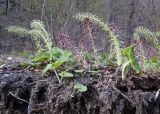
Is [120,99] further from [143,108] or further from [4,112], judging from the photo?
[4,112]

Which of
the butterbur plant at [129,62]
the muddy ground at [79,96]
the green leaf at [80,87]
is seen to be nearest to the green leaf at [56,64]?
the muddy ground at [79,96]

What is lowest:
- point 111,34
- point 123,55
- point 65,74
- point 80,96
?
point 80,96

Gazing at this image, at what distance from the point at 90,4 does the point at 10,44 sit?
10.4ft

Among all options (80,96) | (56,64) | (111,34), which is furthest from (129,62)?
(56,64)

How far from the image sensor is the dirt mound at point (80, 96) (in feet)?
6.44

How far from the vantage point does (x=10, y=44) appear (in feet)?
38.3

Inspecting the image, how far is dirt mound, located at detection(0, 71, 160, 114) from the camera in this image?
196cm

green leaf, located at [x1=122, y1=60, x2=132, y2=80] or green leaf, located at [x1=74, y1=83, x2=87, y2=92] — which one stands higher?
green leaf, located at [x1=122, y1=60, x2=132, y2=80]

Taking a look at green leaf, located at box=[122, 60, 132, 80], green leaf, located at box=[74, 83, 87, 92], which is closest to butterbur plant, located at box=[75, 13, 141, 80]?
green leaf, located at box=[122, 60, 132, 80]

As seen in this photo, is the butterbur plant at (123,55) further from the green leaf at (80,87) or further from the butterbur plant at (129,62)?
the green leaf at (80,87)

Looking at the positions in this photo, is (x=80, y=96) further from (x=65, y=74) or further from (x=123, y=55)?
(x=123, y=55)

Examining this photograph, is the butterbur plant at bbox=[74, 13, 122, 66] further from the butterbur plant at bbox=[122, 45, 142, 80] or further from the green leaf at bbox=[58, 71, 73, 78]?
the green leaf at bbox=[58, 71, 73, 78]

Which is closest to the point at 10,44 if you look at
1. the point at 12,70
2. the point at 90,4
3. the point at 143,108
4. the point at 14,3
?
the point at 14,3

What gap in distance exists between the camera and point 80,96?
2.02 metres
